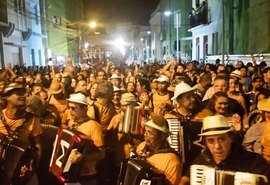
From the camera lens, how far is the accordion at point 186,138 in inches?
175

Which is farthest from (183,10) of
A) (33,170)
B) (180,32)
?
(33,170)

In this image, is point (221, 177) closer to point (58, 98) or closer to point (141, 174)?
point (141, 174)

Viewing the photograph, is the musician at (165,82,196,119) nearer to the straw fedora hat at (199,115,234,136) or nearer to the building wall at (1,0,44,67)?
the straw fedora hat at (199,115,234,136)

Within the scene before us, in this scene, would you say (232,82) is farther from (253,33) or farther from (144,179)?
(253,33)

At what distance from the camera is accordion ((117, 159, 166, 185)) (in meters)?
3.58

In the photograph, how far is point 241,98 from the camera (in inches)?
269

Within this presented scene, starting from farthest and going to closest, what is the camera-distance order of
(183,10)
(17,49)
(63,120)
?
(183,10)
(17,49)
(63,120)

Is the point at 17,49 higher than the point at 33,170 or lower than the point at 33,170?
higher

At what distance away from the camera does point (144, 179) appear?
11.8 feet

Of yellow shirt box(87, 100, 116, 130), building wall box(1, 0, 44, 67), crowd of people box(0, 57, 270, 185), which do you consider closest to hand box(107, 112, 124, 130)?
crowd of people box(0, 57, 270, 185)

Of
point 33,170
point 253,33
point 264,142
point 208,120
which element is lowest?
point 33,170

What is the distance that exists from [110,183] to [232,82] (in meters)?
2.75

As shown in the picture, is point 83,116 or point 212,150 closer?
point 212,150

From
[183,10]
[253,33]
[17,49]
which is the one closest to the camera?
[253,33]
